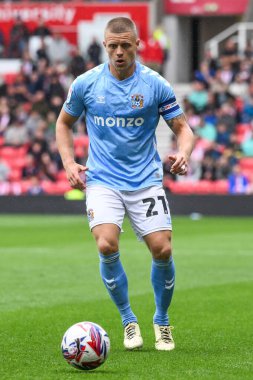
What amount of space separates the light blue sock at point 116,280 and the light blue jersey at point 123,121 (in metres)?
0.53

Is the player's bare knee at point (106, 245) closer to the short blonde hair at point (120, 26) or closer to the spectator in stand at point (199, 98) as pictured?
the short blonde hair at point (120, 26)

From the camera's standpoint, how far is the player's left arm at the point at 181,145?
8.48m

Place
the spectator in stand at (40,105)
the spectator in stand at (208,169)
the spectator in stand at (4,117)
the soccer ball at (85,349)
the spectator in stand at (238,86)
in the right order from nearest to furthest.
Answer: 1. the soccer ball at (85,349)
2. the spectator in stand at (208,169)
3. the spectator in stand at (238,86)
4. the spectator in stand at (40,105)
5. the spectator in stand at (4,117)

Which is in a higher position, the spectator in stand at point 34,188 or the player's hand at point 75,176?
the player's hand at point 75,176

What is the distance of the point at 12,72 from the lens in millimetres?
35375

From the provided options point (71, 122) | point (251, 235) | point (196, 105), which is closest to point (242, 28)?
point (196, 105)

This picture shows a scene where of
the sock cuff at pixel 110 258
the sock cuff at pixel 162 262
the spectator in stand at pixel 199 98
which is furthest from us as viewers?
the spectator in stand at pixel 199 98

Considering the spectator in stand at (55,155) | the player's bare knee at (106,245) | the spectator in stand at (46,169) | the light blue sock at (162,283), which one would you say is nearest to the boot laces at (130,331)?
the light blue sock at (162,283)

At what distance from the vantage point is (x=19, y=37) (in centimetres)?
3500

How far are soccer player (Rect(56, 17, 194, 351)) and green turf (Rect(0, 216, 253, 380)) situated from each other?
0.59 m

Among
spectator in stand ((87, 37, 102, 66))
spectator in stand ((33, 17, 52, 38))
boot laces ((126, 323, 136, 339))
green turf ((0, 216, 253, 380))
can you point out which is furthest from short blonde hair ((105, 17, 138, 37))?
spectator in stand ((33, 17, 52, 38))

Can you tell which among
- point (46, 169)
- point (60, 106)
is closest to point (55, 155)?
point (46, 169)

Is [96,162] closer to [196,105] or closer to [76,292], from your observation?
[76,292]

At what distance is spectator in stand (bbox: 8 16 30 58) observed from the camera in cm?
3481
